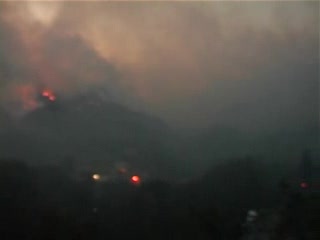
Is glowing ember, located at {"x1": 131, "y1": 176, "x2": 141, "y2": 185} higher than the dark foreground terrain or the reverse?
higher

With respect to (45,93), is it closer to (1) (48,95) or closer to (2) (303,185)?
(1) (48,95)

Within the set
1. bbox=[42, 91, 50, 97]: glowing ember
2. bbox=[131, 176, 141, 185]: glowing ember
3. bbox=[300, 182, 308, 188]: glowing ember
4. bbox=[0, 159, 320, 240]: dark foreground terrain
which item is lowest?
bbox=[0, 159, 320, 240]: dark foreground terrain

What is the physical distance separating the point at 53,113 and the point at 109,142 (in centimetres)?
41

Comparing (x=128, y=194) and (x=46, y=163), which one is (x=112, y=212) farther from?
(x=46, y=163)

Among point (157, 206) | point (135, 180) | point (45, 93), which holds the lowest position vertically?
point (157, 206)

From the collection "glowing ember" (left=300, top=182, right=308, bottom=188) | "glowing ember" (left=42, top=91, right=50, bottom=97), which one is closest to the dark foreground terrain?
"glowing ember" (left=300, top=182, right=308, bottom=188)

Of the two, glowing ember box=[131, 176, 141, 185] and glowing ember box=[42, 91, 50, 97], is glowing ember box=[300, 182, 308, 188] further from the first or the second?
glowing ember box=[42, 91, 50, 97]

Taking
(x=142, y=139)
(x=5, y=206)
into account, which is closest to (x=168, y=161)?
(x=142, y=139)

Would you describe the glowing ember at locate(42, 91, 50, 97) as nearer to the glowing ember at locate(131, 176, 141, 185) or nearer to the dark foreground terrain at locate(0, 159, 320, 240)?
the dark foreground terrain at locate(0, 159, 320, 240)

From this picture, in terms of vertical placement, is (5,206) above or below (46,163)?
below

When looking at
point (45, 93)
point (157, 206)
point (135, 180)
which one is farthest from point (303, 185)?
point (45, 93)

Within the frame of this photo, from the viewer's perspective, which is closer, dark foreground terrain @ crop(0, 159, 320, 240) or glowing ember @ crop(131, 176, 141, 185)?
dark foreground terrain @ crop(0, 159, 320, 240)

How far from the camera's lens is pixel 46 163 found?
12.8 ft

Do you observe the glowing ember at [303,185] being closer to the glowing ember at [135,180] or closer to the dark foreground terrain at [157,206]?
the dark foreground terrain at [157,206]
